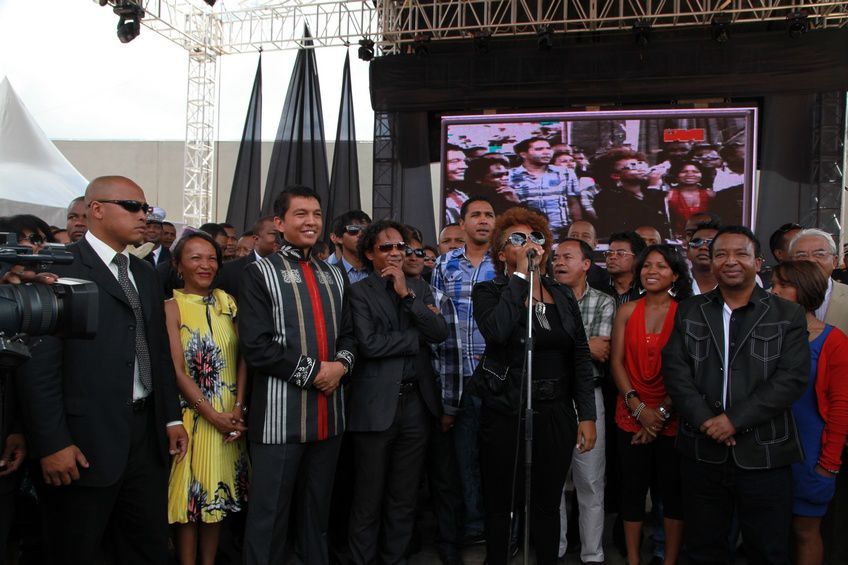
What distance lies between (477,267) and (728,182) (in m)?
5.90

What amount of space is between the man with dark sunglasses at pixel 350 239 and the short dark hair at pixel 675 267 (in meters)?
1.59

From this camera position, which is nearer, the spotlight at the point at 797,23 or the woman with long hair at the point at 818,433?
the woman with long hair at the point at 818,433

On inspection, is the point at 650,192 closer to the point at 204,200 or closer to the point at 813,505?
the point at 813,505

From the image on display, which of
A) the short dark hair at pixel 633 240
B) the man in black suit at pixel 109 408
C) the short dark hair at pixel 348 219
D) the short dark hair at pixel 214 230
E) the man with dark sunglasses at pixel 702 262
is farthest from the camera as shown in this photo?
the short dark hair at pixel 214 230

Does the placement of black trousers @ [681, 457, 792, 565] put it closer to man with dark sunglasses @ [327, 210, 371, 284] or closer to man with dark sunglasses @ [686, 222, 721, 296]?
man with dark sunglasses @ [686, 222, 721, 296]

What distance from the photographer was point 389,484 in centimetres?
331

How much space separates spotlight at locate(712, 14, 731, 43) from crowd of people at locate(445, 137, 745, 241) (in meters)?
1.27

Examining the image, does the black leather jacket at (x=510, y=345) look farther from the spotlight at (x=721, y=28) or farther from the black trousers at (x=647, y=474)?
the spotlight at (x=721, y=28)

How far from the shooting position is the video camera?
1773 millimetres

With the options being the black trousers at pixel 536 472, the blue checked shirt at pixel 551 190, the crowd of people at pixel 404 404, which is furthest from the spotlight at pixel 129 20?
the black trousers at pixel 536 472

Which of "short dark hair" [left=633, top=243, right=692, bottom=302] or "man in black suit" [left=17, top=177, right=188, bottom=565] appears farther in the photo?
"short dark hair" [left=633, top=243, right=692, bottom=302]

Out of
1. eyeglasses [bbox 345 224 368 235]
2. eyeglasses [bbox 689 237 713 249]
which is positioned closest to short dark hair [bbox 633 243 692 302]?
eyeglasses [bbox 689 237 713 249]

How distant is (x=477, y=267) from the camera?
388 cm

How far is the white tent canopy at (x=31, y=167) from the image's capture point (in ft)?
25.6
